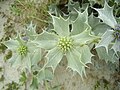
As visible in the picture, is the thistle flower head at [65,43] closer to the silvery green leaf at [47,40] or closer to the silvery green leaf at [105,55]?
the silvery green leaf at [47,40]

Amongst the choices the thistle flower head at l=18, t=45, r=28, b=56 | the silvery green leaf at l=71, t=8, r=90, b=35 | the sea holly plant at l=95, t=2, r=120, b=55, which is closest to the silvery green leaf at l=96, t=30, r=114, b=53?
the sea holly plant at l=95, t=2, r=120, b=55

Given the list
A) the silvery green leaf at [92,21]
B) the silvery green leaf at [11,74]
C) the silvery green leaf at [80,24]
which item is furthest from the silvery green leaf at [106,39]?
the silvery green leaf at [11,74]

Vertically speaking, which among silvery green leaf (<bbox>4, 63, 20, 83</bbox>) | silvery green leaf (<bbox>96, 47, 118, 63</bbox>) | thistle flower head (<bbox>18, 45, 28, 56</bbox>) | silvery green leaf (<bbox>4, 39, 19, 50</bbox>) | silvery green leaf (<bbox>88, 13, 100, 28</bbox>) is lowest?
silvery green leaf (<bbox>4, 63, 20, 83</bbox>)

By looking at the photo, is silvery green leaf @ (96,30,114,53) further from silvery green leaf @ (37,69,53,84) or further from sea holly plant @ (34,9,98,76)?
silvery green leaf @ (37,69,53,84)

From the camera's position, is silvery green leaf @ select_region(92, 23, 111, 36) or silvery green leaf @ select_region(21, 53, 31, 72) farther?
Answer: silvery green leaf @ select_region(92, 23, 111, 36)

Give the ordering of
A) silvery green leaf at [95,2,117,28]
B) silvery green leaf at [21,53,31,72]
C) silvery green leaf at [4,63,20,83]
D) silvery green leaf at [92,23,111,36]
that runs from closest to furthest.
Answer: silvery green leaf at [95,2,117,28]
silvery green leaf at [21,53,31,72]
silvery green leaf at [92,23,111,36]
silvery green leaf at [4,63,20,83]

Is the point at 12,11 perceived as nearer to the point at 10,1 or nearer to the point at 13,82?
the point at 10,1

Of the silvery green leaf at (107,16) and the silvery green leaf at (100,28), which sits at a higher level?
the silvery green leaf at (107,16)
